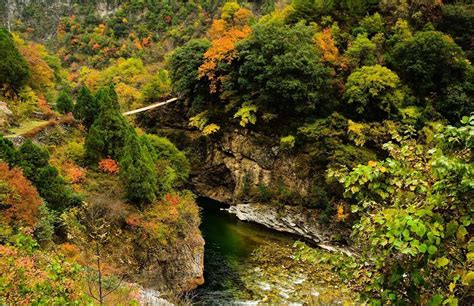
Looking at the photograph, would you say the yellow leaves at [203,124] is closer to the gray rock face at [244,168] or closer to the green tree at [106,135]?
the gray rock face at [244,168]

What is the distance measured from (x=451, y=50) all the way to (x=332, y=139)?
897 centimetres

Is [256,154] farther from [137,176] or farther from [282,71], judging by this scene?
[137,176]

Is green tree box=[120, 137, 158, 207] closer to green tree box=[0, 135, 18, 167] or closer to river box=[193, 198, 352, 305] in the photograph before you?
green tree box=[0, 135, 18, 167]

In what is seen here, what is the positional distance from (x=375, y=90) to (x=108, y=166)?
16.1 metres

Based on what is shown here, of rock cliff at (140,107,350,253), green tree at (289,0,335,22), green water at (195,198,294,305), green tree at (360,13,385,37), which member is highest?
green tree at (289,0,335,22)

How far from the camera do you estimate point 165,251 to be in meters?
17.0

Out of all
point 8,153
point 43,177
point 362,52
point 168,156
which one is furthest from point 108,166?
point 362,52

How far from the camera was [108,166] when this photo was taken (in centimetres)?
1838

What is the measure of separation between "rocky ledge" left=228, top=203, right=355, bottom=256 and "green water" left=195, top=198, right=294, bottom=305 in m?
0.63

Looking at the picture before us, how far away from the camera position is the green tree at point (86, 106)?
68.8 feet

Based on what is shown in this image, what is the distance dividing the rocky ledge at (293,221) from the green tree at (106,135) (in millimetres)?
11311

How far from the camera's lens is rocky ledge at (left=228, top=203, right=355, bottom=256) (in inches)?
947

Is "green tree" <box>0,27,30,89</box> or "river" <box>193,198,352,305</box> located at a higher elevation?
"green tree" <box>0,27,30,89</box>

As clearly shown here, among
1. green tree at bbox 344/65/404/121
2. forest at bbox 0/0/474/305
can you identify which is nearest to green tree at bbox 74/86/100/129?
forest at bbox 0/0/474/305
